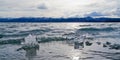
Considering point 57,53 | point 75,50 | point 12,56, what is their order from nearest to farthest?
1. point 12,56
2. point 57,53
3. point 75,50

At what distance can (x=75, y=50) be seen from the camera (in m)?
17.3

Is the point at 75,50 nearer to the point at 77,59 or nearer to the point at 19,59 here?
the point at 77,59

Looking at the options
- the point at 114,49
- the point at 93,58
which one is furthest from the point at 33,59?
the point at 114,49

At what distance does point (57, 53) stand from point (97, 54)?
2.64 meters

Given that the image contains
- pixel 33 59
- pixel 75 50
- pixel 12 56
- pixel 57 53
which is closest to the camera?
pixel 33 59

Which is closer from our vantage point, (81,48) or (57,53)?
(57,53)

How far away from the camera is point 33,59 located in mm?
13883

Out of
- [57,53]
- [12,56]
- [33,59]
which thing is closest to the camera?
[33,59]

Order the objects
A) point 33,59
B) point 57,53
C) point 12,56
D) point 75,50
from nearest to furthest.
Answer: point 33,59 → point 12,56 → point 57,53 → point 75,50

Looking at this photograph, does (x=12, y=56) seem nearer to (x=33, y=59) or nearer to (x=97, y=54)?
(x=33, y=59)

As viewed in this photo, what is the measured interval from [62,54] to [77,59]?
1733 millimetres

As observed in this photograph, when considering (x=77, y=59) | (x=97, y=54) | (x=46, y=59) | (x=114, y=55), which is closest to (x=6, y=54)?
(x=46, y=59)

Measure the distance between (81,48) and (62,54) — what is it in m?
2.82

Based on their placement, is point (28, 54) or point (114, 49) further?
point (114, 49)
